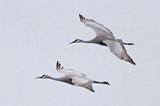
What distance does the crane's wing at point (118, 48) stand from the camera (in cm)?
5231

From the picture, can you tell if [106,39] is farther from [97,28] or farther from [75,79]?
[75,79]

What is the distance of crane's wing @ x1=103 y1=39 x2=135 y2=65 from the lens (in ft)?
172

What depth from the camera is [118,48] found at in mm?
53281

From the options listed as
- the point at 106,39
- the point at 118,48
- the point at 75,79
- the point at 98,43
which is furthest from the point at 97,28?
the point at 75,79

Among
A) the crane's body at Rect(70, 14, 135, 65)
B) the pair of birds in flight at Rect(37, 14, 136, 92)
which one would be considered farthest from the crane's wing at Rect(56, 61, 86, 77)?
the crane's body at Rect(70, 14, 135, 65)

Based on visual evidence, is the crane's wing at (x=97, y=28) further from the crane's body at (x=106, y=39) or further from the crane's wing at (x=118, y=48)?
the crane's wing at (x=118, y=48)

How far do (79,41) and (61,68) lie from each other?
2049mm

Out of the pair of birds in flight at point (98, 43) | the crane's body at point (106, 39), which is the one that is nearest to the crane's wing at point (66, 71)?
the pair of birds in flight at point (98, 43)

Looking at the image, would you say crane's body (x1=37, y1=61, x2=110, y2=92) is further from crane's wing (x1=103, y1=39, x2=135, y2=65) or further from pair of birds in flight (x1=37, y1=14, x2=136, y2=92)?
crane's wing (x1=103, y1=39, x2=135, y2=65)

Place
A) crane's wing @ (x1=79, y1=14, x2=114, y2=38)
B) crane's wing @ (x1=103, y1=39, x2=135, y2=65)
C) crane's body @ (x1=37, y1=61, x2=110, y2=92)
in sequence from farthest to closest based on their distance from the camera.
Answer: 1. crane's wing @ (x1=79, y1=14, x2=114, y2=38)
2. crane's wing @ (x1=103, y1=39, x2=135, y2=65)
3. crane's body @ (x1=37, y1=61, x2=110, y2=92)

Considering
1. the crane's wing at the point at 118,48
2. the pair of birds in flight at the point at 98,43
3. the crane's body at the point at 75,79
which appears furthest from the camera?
the crane's wing at the point at 118,48

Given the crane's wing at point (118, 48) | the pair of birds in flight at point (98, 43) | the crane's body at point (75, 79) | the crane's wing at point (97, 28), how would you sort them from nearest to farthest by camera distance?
the crane's body at point (75, 79), the pair of birds in flight at point (98, 43), the crane's wing at point (118, 48), the crane's wing at point (97, 28)

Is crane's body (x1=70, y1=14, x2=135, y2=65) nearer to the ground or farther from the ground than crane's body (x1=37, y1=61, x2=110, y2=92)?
farther from the ground

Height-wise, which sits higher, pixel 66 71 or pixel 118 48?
pixel 118 48
